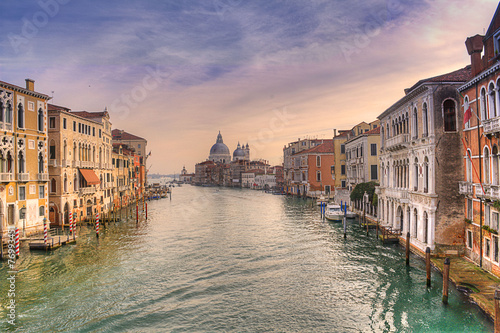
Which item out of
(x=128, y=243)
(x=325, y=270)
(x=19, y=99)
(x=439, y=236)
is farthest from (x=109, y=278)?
(x=439, y=236)

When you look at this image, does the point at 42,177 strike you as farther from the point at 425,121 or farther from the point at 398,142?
the point at 425,121

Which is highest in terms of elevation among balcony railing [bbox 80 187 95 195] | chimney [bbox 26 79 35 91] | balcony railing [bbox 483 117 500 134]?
chimney [bbox 26 79 35 91]

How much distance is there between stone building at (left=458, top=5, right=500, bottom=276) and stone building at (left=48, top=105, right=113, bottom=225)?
2637 cm

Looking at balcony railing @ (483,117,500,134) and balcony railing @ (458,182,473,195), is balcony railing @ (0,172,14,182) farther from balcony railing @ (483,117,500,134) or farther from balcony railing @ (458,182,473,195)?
balcony railing @ (483,117,500,134)

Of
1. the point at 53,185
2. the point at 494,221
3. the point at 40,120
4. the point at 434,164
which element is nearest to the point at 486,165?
the point at 494,221

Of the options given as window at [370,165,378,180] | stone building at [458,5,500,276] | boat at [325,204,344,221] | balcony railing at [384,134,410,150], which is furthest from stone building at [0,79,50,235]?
window at [370,165,378,180]

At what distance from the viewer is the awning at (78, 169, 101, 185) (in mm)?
32078

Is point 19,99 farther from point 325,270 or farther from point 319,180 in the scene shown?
point 319,180

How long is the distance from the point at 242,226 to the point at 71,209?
47.2 feet

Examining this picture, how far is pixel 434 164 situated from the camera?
1725 centimetres

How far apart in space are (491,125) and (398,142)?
8391 millimetres

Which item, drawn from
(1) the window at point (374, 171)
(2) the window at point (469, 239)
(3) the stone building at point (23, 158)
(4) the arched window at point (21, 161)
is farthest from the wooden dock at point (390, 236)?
(4) the arched window at point (21, 161)

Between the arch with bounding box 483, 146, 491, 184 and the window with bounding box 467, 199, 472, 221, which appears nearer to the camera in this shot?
the arch with bounding box 483, 146, 491, 184

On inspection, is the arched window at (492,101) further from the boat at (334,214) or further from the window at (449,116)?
the boat at (334,214)
